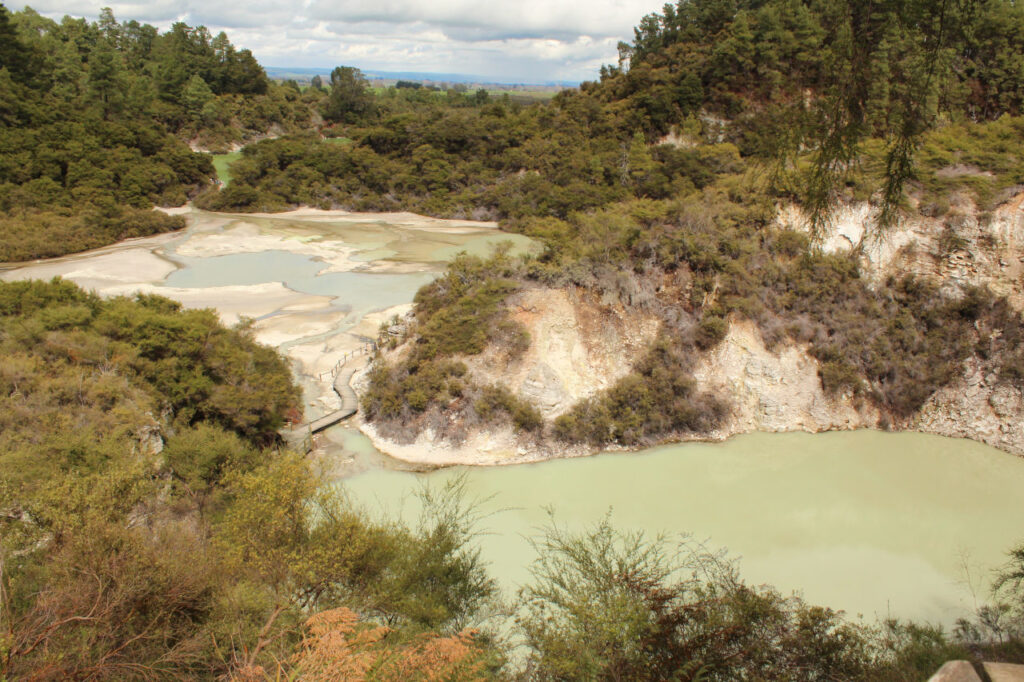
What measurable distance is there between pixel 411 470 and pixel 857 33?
45.1 ft

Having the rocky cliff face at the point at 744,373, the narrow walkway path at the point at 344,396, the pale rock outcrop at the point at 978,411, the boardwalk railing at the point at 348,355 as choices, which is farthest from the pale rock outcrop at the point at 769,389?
the boardwalk railing at the point at 348,355

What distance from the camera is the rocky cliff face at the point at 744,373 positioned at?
17.6 metres

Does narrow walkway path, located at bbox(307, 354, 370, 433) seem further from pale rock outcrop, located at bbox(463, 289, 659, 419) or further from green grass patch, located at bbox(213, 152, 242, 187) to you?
green grass patch, located at bbox(213, 152, 242, 187)

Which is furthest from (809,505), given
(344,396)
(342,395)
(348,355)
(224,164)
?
(224,164)

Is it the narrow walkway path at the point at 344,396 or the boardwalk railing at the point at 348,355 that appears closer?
the narrow walkway path at the point at 344,396

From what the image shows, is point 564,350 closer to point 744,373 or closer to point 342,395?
point 744,373

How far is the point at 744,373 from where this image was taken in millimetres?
18469

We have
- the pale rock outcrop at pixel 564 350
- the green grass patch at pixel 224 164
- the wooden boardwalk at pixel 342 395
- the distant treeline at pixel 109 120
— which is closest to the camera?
the wooden boardwalk at pixel 342 395

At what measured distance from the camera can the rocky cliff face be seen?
1762cm

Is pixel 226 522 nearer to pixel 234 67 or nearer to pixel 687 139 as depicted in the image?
pixel 687 139

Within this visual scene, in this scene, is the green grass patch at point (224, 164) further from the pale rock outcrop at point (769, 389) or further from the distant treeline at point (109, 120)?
the pale rock outcrop at point (769, 389)

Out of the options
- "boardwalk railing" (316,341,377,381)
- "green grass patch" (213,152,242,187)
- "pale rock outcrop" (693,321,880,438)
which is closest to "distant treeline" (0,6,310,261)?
"green grass patch" (213,152,242,187)

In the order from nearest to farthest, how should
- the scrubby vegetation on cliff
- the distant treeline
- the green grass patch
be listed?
the scrubby vegetation on cliff < the distant treeline < the green grass patch

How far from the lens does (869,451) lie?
17297mm
